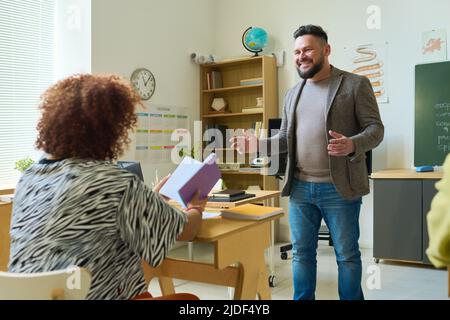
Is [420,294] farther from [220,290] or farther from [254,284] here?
[254,284]

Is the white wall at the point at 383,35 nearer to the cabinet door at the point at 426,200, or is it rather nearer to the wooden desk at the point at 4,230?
the cabinet door at the point at 426,200

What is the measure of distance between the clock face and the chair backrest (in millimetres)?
3431

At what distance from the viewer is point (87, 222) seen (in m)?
1.18

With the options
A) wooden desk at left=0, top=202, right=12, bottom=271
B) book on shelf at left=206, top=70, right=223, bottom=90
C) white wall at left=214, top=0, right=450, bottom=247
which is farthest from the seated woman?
book on shelf at left=206, top=70, right=223, bottom=90

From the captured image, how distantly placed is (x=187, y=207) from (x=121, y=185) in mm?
445

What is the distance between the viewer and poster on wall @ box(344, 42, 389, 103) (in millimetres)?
4492

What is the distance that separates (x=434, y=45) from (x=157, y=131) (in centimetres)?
287

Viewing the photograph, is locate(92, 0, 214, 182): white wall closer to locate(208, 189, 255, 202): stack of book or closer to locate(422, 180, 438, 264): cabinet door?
locate(208, 189, 255, 202): stack of book

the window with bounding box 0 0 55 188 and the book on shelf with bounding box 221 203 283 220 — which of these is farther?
the window with bounding box 0 0 55 188

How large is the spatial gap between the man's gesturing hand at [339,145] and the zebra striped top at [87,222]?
3.40 ft

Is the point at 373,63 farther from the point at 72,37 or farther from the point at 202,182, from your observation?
the point at 202,182

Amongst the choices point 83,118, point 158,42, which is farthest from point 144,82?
point 83,118

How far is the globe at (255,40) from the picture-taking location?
5.01 meters

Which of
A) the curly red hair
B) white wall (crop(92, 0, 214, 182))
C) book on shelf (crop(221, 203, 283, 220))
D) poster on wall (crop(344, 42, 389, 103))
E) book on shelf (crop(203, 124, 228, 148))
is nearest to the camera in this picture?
the curly red hair
